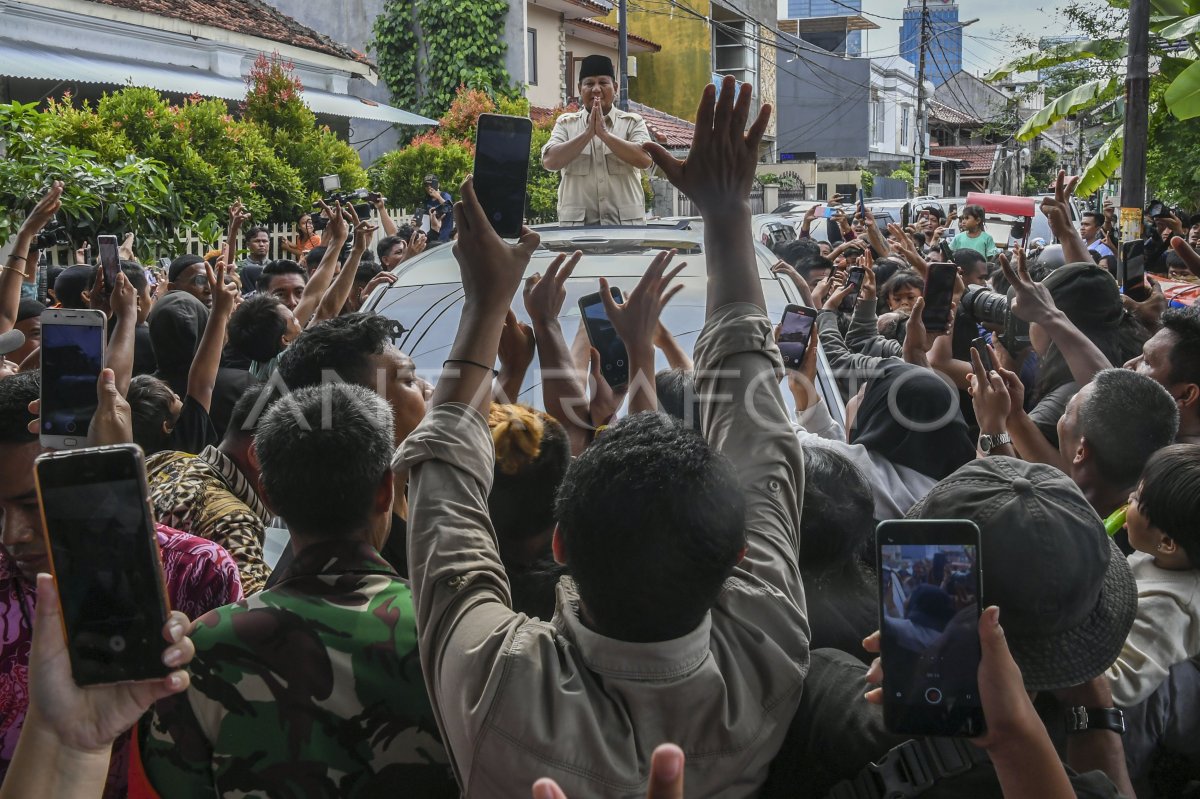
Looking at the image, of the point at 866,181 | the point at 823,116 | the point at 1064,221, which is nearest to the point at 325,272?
the point at 1064,221

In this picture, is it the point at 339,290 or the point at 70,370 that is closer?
the point at 70,370

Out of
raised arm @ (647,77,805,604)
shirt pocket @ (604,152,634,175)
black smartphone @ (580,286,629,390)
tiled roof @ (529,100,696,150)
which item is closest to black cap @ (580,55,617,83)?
shirt pocket @ (604,152,634,175)

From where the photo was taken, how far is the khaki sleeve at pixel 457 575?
1.59 m

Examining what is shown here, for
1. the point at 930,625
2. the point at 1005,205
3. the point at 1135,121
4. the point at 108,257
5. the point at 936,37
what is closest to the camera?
the point at 930,625

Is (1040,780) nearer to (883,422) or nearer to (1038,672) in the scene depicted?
(1038,672)

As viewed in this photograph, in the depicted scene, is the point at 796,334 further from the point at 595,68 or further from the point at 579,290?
the point at 595,68

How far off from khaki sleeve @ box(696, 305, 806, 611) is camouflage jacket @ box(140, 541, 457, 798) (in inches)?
25.1

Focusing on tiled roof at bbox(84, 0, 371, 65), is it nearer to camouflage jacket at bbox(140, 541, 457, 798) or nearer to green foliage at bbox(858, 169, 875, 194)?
camouflage jacket at bbox(140, 541, 457, 798)

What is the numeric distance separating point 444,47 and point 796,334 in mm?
21284

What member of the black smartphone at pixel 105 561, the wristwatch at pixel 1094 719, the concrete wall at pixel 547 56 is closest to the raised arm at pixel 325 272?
the black smartphone at pixel 105 561

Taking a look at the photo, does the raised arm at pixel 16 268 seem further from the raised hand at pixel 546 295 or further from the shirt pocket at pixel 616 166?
the shirt pocket at pixel 616 166

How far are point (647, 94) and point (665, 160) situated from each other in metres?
36.6

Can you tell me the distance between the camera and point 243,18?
739 inches

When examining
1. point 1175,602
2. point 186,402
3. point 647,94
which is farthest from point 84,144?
point 647,94
